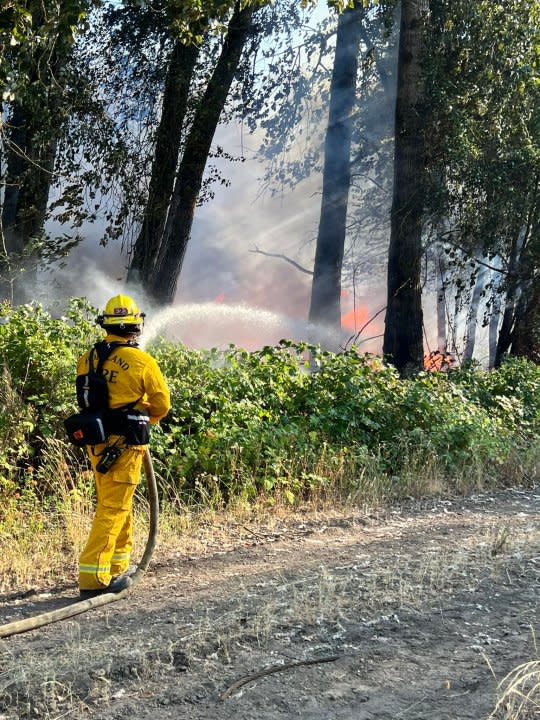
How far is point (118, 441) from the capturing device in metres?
5.64

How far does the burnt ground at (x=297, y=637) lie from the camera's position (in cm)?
379

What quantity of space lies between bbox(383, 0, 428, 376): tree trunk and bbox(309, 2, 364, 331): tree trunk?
6.28 metres

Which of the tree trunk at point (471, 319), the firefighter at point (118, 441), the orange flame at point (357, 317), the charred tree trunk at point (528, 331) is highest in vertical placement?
the orange flame at point (357, 317)

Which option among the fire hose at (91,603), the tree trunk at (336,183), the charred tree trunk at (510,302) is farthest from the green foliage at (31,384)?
the tree trunk at (336,183)

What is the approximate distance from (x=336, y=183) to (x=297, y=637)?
18.8 meters

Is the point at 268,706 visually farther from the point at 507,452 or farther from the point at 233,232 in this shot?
the point at 233,232

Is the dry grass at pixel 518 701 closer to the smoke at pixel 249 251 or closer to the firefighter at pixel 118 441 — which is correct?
the firefighter at pixel 118 441

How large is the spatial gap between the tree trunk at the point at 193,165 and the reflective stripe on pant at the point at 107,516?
7.93 metres

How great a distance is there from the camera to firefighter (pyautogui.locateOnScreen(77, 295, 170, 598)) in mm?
5559

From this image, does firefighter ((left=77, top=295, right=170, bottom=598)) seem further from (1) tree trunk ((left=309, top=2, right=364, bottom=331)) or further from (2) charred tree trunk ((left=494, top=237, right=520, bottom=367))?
(1) tree trunk ((left=309, top=2, right=364, bottom=331))

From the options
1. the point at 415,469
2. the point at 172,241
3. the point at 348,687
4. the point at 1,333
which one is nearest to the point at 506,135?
the point at 172,241

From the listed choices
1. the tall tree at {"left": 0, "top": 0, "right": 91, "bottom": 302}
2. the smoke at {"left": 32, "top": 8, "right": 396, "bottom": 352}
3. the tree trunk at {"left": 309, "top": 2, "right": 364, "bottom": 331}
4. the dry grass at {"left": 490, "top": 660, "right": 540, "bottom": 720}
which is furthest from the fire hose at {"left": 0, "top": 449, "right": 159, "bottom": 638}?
the smoke at {"left": 32, "top": 8, "right": 396, "bottom": 352}

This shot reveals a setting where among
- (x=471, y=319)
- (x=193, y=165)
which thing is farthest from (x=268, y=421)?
(x=471, y=319)

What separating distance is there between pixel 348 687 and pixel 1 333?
5.37 meters
